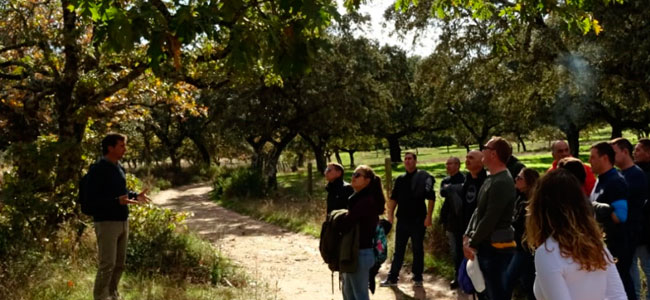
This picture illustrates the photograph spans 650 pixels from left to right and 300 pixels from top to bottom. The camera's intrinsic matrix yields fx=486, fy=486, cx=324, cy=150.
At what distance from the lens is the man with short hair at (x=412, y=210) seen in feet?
22.3

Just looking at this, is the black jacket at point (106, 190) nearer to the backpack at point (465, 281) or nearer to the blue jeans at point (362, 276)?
the blue jeans at point (362, 276)

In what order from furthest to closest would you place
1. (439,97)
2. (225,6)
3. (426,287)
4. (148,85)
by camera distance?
(439,97) < (148,85) < (426,287) < (225,6)

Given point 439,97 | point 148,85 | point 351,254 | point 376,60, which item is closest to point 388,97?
point 376,60

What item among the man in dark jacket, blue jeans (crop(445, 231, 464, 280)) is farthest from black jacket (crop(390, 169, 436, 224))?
the man in dark jacket

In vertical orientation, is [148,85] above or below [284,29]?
above

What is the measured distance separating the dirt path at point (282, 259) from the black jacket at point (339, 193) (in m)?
1.53

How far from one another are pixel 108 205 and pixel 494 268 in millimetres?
4046

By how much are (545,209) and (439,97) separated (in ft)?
48.4

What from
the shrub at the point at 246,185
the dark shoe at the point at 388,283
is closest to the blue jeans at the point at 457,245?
the dark shoe at the point at 388,283

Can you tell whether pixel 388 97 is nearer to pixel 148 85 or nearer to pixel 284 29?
pixel 148 85

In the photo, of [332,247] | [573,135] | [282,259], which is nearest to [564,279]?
[332,247]

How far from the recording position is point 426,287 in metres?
7.13

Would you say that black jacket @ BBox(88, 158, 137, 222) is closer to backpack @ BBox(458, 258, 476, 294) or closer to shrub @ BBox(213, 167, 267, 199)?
backpack @ BBox(458, 258, 476, 294)

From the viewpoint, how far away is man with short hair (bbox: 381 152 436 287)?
6.79 meters
